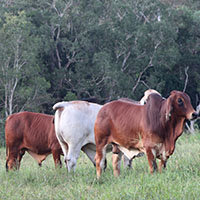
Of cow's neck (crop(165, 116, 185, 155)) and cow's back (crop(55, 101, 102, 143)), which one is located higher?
cow's neck (crop(165, 116, 185, 155))

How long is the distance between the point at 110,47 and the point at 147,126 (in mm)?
24747

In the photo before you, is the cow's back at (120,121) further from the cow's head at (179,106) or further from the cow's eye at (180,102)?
the cow's eye at (180,102)

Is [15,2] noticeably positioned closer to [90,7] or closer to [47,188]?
[90,7]

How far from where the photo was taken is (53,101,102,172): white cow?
8.28m

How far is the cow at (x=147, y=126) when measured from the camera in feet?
21.7

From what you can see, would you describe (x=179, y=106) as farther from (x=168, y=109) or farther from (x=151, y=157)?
(x=151, y=157)

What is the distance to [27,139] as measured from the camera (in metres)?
9.12

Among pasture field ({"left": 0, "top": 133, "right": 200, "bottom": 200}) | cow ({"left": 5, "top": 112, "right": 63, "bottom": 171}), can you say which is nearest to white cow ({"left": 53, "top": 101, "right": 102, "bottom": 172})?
pasture field ({"left": 0, "top": 133, "right": 200, "bottom": 200})

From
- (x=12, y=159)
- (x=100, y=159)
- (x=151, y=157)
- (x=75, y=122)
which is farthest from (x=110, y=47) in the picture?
(x=151, y=157)

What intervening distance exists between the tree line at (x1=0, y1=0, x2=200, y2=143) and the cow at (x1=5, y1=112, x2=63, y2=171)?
18002mm

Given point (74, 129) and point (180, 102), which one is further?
point (74, 129)

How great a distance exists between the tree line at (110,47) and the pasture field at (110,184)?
1984 cm

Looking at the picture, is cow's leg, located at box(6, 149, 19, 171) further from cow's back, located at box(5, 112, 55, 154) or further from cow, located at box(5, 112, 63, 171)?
cow's back, located at box(5, 112, 55, 154)

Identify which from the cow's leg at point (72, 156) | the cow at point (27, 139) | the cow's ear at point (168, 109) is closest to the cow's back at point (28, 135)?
the cow at point (27, 139)
